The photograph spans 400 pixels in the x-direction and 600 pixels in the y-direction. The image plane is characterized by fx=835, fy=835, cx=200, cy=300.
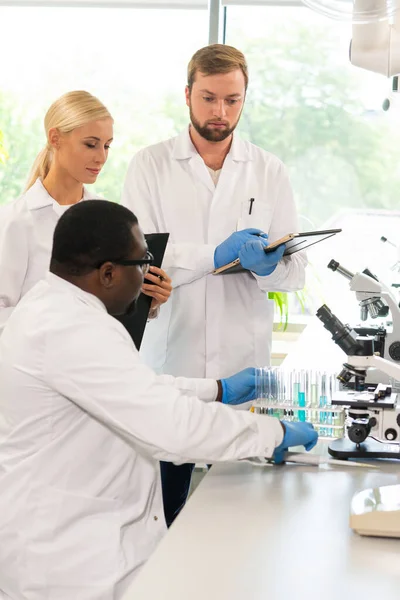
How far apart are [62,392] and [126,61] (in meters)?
3.47

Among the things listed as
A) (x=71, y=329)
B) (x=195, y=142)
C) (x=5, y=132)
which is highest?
(x=5, y=132)

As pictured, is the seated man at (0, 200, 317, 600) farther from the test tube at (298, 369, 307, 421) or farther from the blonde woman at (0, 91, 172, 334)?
the blonde woman at (0, 91, 172, 334)

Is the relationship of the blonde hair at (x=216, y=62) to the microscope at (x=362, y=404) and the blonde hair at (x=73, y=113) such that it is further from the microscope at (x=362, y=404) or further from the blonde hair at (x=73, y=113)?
the microscope at (x=362, y=404)

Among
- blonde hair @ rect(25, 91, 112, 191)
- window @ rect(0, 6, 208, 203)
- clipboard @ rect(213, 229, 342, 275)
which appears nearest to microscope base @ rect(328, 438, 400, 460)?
clipboard @ rect(213, 229, 342, 275)

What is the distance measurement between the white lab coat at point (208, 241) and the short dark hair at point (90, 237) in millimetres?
956

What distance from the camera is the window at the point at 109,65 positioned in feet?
15.3

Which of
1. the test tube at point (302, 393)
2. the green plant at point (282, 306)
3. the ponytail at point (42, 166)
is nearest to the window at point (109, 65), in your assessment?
the green plant at point (282, 306)

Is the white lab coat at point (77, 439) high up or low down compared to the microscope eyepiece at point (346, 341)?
down

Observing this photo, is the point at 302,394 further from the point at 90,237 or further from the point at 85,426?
the point at 90,237

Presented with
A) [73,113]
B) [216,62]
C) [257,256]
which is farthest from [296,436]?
[216,62]

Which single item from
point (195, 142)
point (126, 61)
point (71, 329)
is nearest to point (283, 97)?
point (126, 61)

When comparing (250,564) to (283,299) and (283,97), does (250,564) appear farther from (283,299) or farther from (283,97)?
(283,97)

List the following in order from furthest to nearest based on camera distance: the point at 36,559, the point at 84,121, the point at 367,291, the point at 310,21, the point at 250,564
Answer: the point at 310,21
the point at 367,291
the point at 84,121
the point at 36,559
the point at 250,564

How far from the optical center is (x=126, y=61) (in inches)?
184
